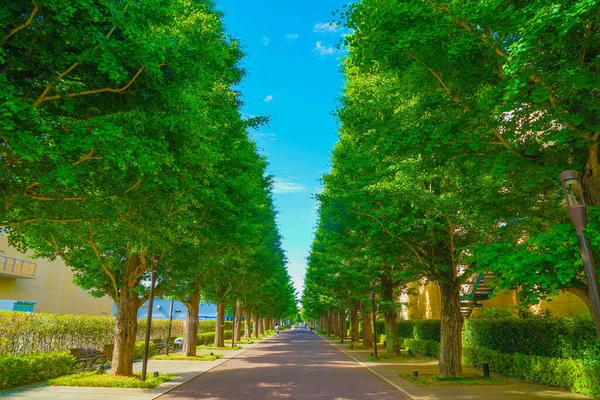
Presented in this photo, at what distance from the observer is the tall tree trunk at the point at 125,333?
42.5 ft

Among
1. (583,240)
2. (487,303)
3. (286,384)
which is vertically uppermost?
(583,240)

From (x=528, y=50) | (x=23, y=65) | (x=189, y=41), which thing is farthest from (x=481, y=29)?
(x=23, y=65)

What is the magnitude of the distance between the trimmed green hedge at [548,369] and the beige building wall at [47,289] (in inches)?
1182

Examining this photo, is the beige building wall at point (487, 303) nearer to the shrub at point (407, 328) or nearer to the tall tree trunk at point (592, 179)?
the shrub at point (407, 328)

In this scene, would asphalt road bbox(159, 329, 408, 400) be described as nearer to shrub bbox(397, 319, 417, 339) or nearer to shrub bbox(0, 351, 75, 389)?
shrub bbox(0, 351, 75, 389)

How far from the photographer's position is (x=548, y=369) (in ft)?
40.2

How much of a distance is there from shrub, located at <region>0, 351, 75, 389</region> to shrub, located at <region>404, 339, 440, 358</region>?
56.5ft

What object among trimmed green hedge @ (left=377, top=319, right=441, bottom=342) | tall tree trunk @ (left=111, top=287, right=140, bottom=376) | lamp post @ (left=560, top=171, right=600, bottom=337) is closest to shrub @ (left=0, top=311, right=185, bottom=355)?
tall tree trunk @ (left=111, top=287, right=140, bottom=376)

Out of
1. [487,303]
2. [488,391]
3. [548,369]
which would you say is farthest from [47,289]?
[548,369]

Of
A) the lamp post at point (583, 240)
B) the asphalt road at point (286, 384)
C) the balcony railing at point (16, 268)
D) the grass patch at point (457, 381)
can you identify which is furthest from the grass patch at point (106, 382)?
the balcony railing at point (16, 268)

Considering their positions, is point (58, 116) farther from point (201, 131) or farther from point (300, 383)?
point (300, 383)

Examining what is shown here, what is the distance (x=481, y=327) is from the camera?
58.0 ft

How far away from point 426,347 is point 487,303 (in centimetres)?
742

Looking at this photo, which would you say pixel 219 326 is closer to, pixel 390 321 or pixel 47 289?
pixel 390 321
